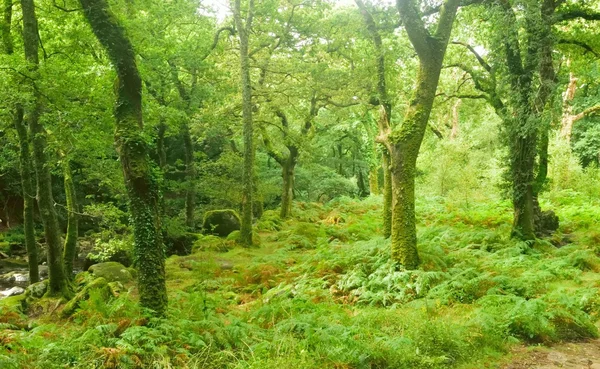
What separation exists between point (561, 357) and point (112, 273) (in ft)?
36.9

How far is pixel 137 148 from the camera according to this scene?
6141mm

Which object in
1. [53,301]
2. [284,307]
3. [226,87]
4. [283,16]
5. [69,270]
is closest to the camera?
[284,307]

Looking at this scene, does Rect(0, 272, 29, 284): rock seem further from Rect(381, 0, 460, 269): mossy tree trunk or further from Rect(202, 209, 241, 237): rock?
Rect(381, 0, 460, 269): mossy tree trunk

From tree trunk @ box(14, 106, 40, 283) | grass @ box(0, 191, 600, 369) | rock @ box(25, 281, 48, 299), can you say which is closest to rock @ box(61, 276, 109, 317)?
grass @ box(0, 191, 600, 369)

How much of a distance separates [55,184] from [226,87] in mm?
15099

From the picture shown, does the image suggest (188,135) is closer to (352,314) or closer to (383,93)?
(383,93)

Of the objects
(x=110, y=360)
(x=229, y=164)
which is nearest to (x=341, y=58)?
(x=229, y=164)

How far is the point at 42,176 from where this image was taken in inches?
398

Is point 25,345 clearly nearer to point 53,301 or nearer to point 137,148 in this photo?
point 137,148

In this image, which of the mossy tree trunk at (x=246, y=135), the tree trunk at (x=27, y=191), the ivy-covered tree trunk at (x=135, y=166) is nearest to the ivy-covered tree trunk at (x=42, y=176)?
the tree trunk at (x=27, y=191)

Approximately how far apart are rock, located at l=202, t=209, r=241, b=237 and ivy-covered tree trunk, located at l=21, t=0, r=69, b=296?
8779 millimetres

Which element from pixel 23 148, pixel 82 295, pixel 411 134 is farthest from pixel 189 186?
pixel 411 134

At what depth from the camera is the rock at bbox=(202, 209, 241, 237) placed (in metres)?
19.1

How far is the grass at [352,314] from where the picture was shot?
15.6 feet
